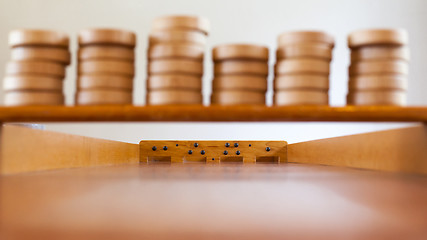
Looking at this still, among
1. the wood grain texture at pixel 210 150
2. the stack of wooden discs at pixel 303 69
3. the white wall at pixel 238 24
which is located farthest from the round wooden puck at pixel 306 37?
the white wall at pixel 238 24

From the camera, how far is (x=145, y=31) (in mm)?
3953

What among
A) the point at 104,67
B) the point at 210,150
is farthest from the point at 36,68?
the point at 210,150

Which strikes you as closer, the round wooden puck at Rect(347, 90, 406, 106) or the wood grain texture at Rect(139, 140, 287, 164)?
the round wooden puck at Rect(347, 90, 406, 106)

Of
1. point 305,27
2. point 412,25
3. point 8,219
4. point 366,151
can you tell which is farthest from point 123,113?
point 412,25

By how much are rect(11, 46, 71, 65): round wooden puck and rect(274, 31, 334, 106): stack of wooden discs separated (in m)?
0.53

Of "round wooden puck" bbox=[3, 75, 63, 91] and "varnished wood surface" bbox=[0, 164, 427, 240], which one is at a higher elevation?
"round wooden puck" bbox=[3, 75, 63, 91]

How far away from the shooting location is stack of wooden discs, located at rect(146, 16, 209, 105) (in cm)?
97

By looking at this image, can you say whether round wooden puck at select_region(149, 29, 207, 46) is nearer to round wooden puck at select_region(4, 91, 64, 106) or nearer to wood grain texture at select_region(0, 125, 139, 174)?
round wooden puck at select_region(4, 91, 64, 106)

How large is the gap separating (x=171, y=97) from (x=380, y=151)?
37.8 inches

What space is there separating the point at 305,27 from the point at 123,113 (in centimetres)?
341

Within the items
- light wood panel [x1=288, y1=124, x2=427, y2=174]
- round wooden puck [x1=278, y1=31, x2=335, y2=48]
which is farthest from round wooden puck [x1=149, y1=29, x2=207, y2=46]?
light wood panel [x1=288, y1=124, x2=427, y2=174]

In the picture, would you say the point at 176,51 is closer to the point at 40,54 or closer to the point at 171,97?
the point at 171,97

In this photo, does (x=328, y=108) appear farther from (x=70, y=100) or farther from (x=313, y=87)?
(x=70, y=100)

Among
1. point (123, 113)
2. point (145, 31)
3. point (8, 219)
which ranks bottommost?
point (8, 219)
